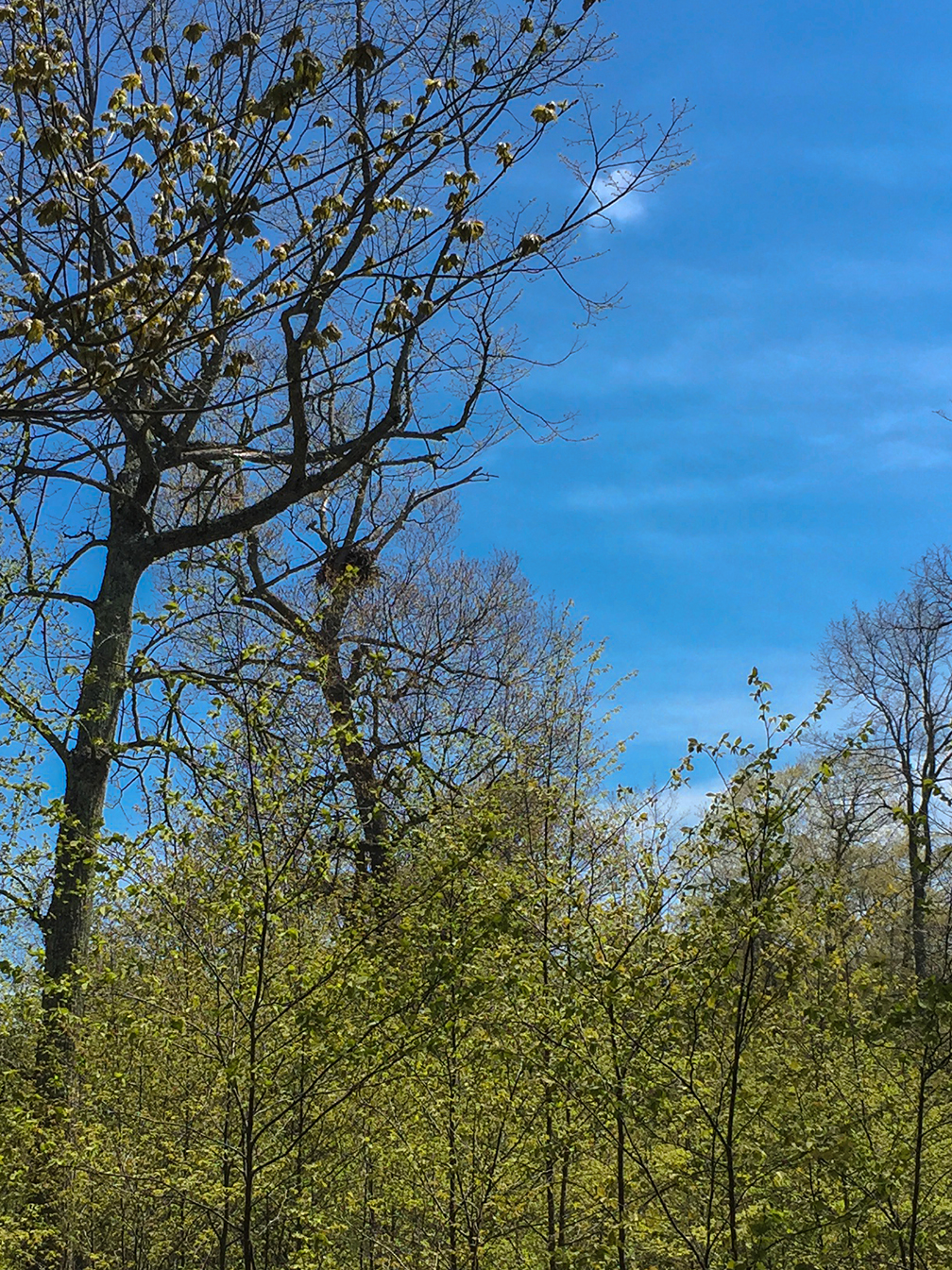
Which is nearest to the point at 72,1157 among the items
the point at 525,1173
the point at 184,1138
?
the point at 184,1138

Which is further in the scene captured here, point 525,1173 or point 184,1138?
point 184,1138

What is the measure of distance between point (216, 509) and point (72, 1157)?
6.84m

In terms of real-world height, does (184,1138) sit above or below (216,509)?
below

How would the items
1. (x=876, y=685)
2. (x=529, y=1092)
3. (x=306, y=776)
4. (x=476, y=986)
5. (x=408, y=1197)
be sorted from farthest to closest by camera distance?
(x=876, y=685) < (x=408, y=1197) < (x=529, y=1092) < (x=306, y=776) < (x=476, y=986)

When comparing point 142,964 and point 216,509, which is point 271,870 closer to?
point 142,964

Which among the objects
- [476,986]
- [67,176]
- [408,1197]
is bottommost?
[408,1197]

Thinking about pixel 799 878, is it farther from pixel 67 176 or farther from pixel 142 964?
pixel 67 176

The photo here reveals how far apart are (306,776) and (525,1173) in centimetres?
236

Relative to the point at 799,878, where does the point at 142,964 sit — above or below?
below

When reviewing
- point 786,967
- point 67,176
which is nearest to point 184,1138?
point 786,967

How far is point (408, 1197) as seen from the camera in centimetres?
534

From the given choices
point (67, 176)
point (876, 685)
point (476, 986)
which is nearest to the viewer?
point (67, 176)

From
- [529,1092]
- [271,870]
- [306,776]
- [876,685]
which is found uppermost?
[876,685]

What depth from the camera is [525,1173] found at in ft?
16.5
